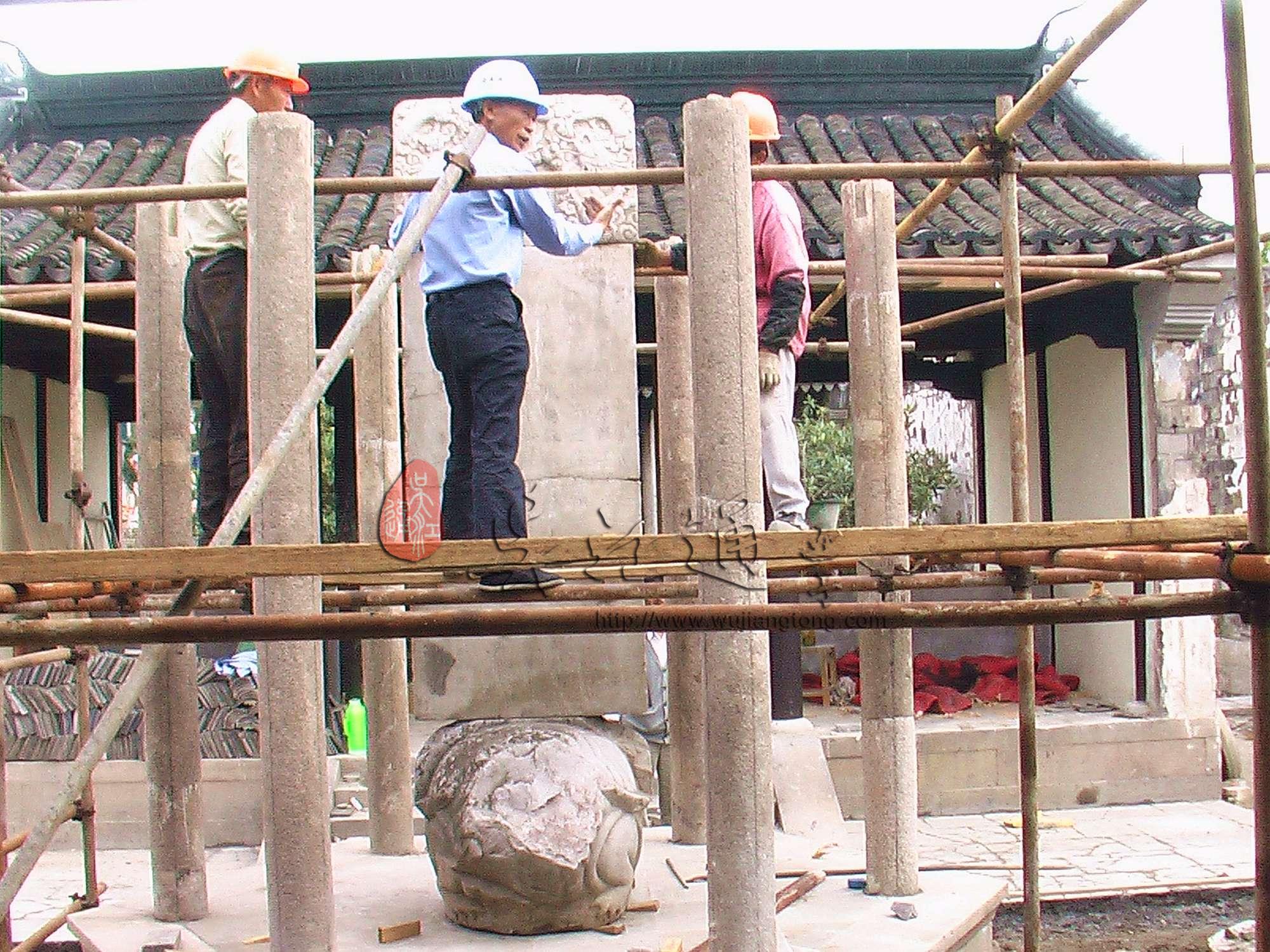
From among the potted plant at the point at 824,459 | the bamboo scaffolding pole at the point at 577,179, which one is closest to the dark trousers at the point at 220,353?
the bamboo scaffolding pole at the point at 577,179

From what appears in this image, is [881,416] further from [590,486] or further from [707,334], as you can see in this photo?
[707,334]

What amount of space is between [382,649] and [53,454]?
567 centimetres

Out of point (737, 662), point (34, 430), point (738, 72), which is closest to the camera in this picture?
point (737, 662)

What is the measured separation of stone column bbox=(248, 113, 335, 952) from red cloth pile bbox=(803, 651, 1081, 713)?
6144 millimetres

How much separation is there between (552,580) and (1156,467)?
6342 millimetres

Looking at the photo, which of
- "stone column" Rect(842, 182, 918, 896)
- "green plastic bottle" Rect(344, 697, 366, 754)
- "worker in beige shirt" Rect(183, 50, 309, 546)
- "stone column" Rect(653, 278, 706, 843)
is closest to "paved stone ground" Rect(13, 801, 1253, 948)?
"stone column" Rect(653, 278, 706, 843)

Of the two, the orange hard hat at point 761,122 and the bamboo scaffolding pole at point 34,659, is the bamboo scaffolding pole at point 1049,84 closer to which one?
the orange hard hat at point 761,122

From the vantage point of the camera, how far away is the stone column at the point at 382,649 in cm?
600

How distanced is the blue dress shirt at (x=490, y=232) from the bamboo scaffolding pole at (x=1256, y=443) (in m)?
2.21

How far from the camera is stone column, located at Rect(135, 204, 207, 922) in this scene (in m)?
4.96

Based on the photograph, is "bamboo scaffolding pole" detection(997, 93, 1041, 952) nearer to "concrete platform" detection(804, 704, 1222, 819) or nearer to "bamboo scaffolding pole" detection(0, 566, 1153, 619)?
"bamboo scaffolding pole" detection(0, 566, 1153, 619)

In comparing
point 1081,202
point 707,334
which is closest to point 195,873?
point 707,334

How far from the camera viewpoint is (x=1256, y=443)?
2547mm

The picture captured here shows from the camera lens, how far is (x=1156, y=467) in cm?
890
